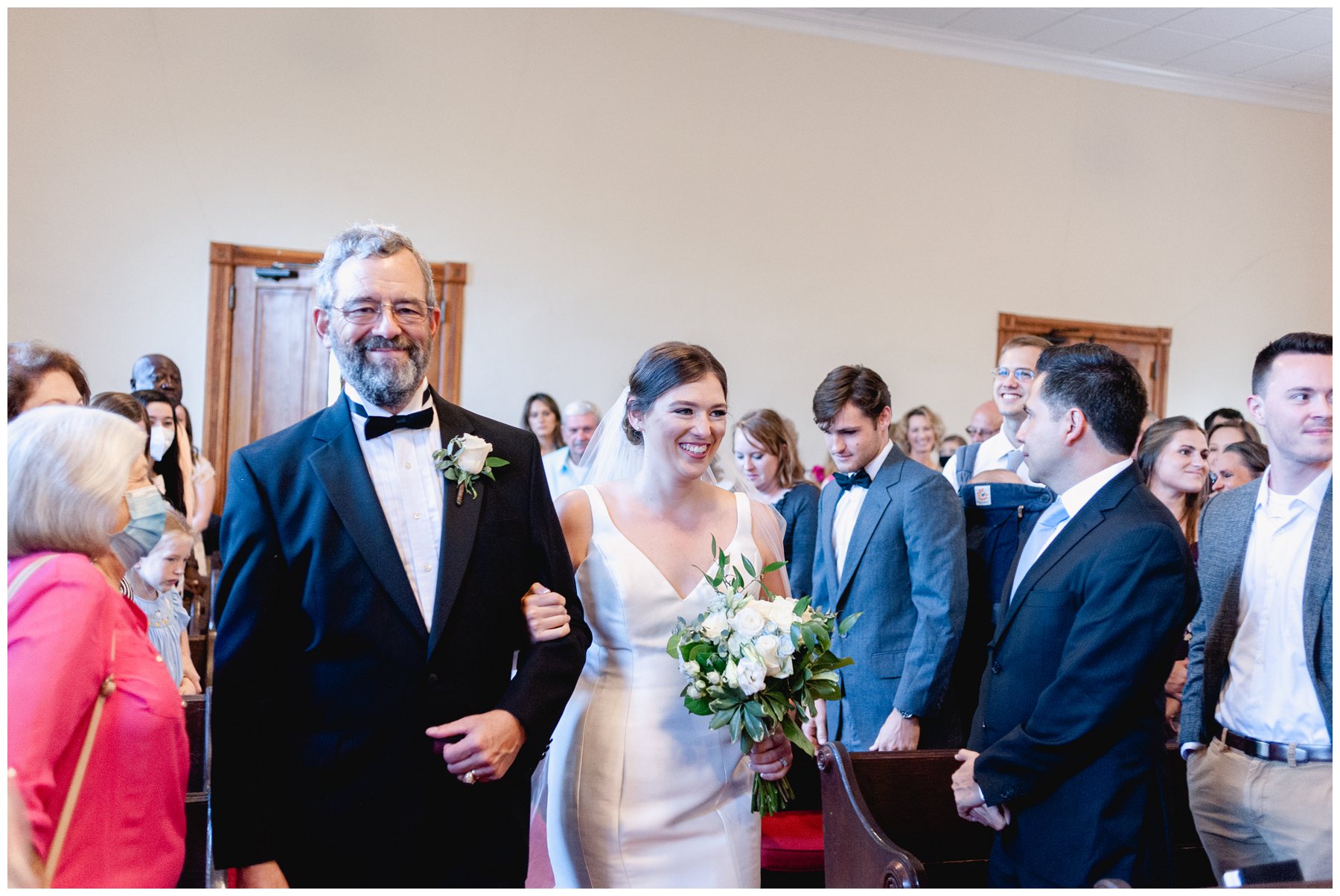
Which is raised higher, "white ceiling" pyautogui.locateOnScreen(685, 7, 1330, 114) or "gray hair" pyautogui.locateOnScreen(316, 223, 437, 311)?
"white ceiling" pyautogui.locateOnScreen(685, 7, 1330, 114)

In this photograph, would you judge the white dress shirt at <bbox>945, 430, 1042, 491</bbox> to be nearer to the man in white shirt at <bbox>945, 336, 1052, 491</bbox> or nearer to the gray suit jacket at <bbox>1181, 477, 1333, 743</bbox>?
the man in white shirt at <bbox>945, 336, 1052, 491</bbox>

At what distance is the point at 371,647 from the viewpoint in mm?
2047

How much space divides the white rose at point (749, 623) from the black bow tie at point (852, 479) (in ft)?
4.66

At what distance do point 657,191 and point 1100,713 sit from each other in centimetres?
690

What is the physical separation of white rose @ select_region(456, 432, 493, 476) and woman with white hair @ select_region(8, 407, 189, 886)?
1.90ft

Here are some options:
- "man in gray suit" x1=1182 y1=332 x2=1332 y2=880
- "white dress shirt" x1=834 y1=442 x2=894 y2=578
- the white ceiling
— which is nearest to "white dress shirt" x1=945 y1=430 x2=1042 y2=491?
"white dress shirt" x1=834 y1=442 x2=894 y2=578

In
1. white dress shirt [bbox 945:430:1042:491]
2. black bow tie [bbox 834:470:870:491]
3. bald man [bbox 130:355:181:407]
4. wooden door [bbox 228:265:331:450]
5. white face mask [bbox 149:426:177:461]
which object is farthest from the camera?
wooden door [bbox 228:265:331:450]

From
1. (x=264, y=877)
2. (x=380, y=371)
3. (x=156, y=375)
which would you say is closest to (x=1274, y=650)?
(x=380, y=371)

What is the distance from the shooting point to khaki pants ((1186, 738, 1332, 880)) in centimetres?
242

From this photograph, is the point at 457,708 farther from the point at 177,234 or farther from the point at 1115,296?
the point at 1115,296

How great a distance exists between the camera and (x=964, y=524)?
12.1ft

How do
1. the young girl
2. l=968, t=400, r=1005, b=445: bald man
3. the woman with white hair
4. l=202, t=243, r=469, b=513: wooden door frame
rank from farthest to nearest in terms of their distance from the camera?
l=202, t=243, r=469, b=513: wooden door frame < l=968, t=400, r=1005, b=445: bald man < the young girl < the woman with white hair

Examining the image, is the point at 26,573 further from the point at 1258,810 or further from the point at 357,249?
the point at 1258,810

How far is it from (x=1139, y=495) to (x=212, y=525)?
222 inches
